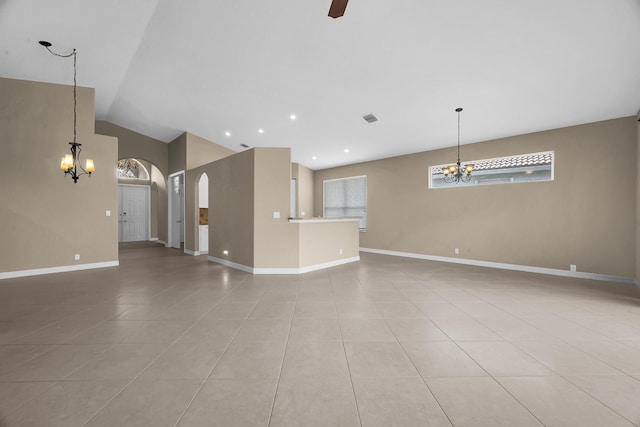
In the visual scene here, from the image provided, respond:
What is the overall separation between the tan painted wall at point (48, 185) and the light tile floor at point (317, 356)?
4.15 feet

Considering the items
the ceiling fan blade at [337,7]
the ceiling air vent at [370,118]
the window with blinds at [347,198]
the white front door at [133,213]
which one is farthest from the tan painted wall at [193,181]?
the ceiling fan blade at [337,7]

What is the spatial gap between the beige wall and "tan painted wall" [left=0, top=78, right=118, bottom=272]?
3.64 meters

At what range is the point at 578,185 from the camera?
4.85 metres

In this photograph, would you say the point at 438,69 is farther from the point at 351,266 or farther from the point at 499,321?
the point at 351,266

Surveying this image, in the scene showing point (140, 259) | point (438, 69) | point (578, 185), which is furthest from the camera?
point (140, 259)

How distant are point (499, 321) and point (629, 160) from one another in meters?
4.33

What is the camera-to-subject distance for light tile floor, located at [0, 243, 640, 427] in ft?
4.90

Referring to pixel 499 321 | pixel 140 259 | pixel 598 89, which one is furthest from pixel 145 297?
pixel 598 89

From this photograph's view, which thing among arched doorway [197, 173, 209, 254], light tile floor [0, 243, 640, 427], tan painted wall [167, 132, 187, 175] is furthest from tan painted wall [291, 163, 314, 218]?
light tile floor [0, 243, 640, 427]

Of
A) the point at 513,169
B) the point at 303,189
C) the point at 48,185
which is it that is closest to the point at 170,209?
the point at 48,185

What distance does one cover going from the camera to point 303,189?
9.57 meters

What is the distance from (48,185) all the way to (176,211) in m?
3.58

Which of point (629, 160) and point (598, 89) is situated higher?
point (598, 89)

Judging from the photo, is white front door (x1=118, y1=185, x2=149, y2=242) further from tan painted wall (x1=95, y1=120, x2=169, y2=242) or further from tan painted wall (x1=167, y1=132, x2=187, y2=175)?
tan painted wall (x1=167, y1=132, x2=187, y2=175)
